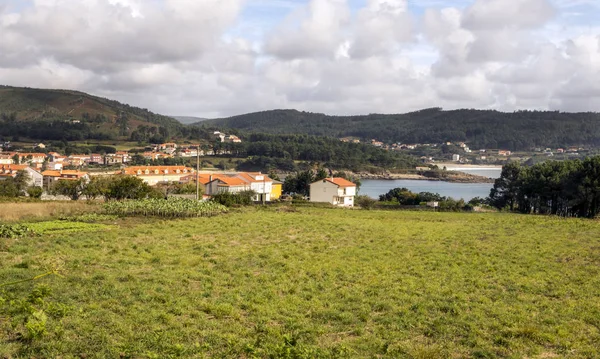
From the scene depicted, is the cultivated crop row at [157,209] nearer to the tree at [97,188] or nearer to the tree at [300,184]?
the tree at [97,188]

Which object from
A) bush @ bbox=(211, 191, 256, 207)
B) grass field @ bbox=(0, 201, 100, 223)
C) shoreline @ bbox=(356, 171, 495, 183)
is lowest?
shoreline @ bbox=(356, 171, 495, 183)

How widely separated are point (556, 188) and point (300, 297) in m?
41.5

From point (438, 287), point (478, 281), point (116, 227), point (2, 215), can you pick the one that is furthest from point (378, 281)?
point (2, 215)

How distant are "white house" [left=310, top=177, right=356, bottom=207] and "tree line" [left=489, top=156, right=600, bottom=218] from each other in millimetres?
17490

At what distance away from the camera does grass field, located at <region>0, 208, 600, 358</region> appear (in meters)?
7.79

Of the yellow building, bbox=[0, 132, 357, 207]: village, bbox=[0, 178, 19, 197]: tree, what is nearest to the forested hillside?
bbox=[0, 132, 357, 207]: village

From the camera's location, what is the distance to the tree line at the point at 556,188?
39.6m

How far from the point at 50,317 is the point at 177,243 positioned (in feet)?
31.6

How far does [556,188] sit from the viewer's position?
149ft

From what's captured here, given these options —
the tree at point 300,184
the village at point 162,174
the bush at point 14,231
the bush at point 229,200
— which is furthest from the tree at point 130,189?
the tree at point 300,184

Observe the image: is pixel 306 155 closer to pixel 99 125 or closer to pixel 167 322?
pixel 99 125

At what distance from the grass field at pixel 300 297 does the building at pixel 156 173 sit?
2603 inches

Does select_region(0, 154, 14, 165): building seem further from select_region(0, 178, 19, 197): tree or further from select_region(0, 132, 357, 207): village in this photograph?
select_region(0, 178, 19, 197): tree

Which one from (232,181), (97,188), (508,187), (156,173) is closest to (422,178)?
(156,173)
